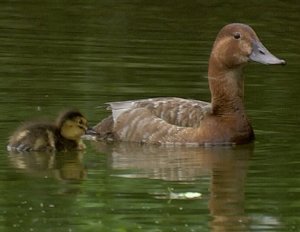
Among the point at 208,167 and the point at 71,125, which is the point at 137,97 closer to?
the point at 71,125

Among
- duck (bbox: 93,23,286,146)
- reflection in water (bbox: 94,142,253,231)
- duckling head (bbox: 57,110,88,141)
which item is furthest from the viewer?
duck (bbox: 93,23,286,146)

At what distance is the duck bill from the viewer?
13.0 metres

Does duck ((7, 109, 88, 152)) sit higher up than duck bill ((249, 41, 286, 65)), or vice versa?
duck bill ((249, 41, 286, 65))

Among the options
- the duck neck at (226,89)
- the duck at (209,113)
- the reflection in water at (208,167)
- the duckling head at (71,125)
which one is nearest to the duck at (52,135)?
the duckling head at (71,125)

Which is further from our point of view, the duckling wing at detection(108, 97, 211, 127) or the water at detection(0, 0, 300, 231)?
the duckling wing at detection(108, 97, 211, 127)

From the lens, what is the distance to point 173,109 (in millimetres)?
12953

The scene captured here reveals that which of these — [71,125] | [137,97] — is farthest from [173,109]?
[137,97]

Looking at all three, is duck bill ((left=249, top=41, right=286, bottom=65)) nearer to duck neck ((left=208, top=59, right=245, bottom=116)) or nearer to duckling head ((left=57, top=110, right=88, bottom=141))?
duck neck ((left=208, top=59, right=245, bottom=116))

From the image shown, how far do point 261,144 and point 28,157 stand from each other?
206 cm

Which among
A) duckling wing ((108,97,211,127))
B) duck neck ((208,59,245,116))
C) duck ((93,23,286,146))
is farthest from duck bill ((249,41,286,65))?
duckling wing ((108,97,211,127))

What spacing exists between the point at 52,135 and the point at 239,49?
1.97 meters

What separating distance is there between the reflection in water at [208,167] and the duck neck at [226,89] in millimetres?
448

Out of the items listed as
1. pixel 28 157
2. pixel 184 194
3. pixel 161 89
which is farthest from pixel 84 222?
pixel 161 89

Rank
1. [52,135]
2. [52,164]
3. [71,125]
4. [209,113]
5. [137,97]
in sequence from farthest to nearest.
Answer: [137,97], [209,113], [71,125], [52,135], [52,164]
